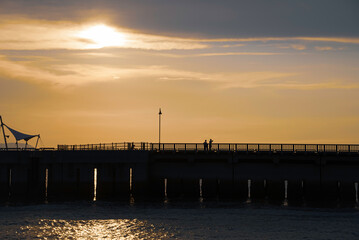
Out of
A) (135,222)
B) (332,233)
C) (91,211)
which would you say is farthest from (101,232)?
(332,233)

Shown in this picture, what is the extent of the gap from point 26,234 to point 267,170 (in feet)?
133

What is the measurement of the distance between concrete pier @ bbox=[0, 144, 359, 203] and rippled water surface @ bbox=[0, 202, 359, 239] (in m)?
8.36

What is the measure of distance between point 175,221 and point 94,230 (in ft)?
31.6

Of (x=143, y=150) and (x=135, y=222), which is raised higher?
(x=143, y=150)

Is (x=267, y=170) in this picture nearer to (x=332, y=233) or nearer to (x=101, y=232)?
(x=332, y=233)

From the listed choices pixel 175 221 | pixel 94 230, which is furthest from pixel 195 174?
pixel 94 230

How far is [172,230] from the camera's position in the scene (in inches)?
2286

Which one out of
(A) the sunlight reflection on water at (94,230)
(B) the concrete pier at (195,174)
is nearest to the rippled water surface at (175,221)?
(A) the sunlight reflection on water at (94,230)

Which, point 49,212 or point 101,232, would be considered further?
point 49,212

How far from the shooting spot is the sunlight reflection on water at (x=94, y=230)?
5522 centimetres

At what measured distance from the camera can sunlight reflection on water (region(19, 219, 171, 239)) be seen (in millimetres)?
55219

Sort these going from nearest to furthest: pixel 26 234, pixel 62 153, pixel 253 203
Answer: pixel 26 234 < pixel 253 203 < pixel 62 153

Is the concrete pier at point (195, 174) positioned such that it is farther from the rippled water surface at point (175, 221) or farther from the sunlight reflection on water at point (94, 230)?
the sunlight reflection on water at point (94, 230)

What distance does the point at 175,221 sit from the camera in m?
63.6
